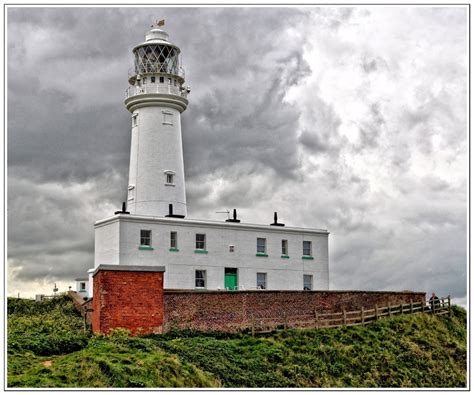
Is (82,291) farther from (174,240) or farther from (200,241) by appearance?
(200,241)

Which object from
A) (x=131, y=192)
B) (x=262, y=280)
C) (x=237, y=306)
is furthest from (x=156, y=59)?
(x=237, y=306)

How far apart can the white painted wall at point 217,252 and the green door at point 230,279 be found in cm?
21

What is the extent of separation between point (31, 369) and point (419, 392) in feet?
36.9

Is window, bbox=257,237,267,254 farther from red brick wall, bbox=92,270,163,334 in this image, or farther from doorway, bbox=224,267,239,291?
red brick wall, bbox=92,270,163,334

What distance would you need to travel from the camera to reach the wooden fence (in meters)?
28.8

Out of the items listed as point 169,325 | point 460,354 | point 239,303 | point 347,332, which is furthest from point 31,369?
point 460,354

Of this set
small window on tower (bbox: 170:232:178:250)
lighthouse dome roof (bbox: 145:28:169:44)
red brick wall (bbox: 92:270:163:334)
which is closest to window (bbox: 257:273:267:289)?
small window on tower (bbox: 170:232:178:250)

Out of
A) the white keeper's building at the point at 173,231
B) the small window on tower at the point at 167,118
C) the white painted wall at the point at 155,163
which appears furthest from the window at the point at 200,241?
the small window on tower at the point at 167,118

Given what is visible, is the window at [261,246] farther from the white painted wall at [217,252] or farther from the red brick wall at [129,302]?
the red brick wall at [129,302]

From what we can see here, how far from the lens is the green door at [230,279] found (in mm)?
33844

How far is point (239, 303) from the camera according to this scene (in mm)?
28438

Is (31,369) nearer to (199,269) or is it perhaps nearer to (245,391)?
(245,391)

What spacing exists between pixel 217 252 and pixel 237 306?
18.8ft

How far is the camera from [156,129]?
3544 centimetres
